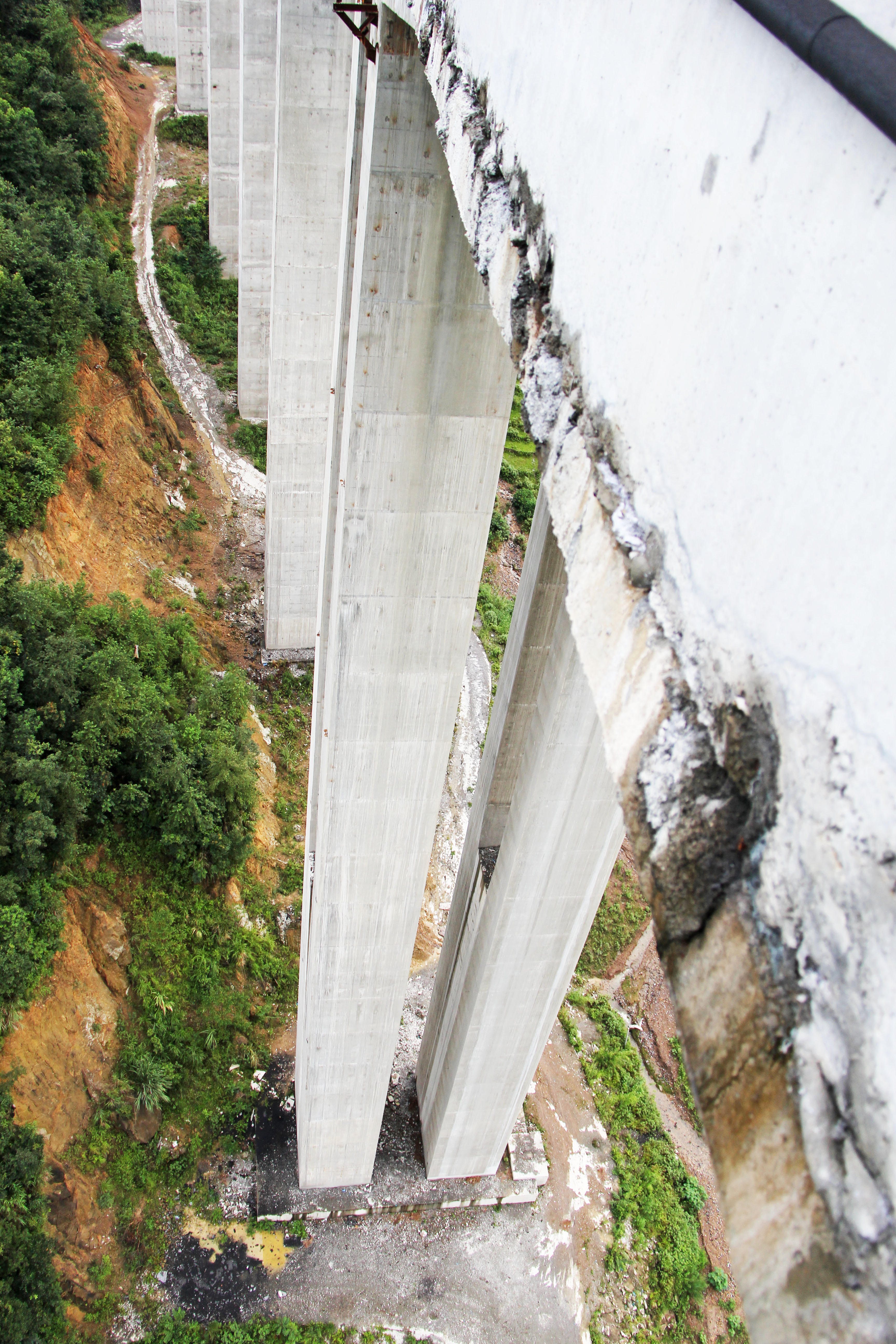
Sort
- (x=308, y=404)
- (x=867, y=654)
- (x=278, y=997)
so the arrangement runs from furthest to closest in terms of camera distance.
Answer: (x=308, y=404) → (x=278, y=997) → (x=867, y=654)

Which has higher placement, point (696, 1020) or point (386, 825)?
point (696, 1020)

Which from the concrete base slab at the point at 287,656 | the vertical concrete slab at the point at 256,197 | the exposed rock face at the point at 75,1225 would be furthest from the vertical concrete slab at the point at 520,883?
the vertical concrete slab at the point at 256,197

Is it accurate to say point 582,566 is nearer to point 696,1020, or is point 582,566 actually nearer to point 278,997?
point 696,1020

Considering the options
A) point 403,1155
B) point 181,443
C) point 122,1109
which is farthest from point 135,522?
point 403,1155

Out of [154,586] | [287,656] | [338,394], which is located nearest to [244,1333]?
[338,394]

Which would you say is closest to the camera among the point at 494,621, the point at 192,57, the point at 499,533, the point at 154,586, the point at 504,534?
the point at 154,586

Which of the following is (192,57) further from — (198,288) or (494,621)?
(494,621)
